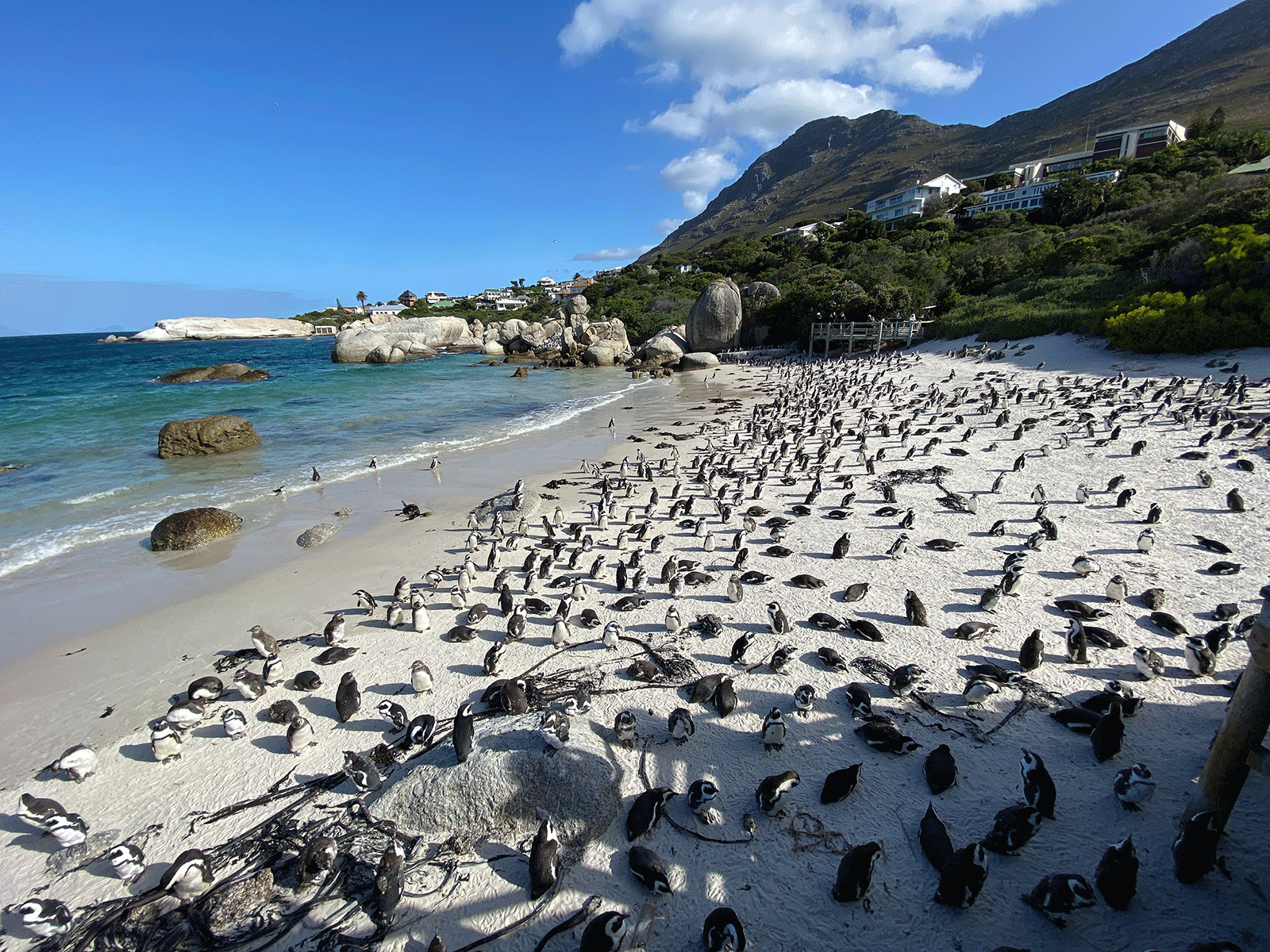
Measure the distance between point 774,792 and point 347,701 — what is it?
517 cm

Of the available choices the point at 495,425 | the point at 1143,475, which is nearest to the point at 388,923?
the point at 1143,475

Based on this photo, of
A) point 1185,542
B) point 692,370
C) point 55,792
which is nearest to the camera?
point 55,792

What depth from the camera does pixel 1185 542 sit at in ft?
32.7

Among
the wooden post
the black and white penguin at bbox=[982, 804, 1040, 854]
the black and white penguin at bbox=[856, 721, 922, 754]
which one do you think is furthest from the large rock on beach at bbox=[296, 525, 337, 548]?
the wooden post

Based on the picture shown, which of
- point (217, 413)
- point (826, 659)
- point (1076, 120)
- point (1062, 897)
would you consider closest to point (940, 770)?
point (1062, 897)

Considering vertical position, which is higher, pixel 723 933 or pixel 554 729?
pixel 554 729

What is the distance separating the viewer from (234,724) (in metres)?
6.72

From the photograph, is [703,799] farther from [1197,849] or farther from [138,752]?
[138,752]

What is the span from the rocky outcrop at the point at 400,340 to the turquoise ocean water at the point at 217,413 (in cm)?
779

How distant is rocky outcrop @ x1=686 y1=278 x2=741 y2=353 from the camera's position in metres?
49.0

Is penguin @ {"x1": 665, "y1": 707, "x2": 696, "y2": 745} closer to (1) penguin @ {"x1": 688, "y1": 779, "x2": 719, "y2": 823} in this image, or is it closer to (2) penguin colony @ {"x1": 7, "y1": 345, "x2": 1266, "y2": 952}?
(2) penguin colony @ {"x1": 7, "y1": 345, "x2": 1266, "y2": 952}

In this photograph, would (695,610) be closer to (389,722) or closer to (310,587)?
(389,722)

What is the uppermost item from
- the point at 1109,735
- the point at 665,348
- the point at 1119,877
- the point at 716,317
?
the point at 716,317

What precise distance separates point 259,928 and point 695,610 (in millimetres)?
6256
